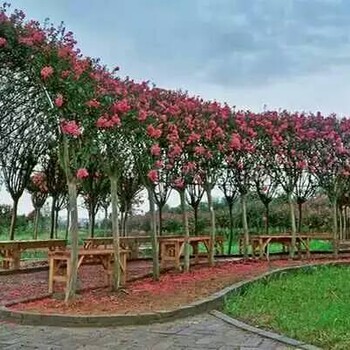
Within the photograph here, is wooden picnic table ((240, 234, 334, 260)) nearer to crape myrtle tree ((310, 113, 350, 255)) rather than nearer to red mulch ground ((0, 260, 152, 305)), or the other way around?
crape myrtle tree ((310, 113, 350, 255))

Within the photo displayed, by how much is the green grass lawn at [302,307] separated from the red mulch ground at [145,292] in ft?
1.80

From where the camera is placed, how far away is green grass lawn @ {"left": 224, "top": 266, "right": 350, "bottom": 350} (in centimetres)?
482

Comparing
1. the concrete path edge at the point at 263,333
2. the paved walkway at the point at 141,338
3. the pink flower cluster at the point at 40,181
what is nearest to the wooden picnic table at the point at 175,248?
the concrete path edge at the point at 263,333

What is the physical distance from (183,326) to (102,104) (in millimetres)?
2753

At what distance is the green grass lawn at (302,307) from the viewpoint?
15.8 ft

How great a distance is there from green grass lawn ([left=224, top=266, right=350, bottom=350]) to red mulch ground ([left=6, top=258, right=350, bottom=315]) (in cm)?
55

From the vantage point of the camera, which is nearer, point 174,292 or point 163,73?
point 174,292

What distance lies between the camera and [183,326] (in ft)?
18.0

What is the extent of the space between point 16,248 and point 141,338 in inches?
228

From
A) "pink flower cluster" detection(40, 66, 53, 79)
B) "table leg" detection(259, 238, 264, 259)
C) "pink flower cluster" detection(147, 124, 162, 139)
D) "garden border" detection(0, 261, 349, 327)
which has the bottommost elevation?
"garden border" detection(0, 261, 349, 327)

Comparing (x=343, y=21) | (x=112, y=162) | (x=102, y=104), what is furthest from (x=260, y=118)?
(x=102, y=104)

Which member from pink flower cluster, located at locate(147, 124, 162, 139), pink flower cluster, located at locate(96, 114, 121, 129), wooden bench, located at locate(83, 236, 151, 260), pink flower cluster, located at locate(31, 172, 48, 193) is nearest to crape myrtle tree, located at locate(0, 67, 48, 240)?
pink flower cluster, located at locate(96, 114, 121, 129)

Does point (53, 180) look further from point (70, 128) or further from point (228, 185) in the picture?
point (70, 128)

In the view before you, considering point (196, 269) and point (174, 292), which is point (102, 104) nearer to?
point (174, 292)
